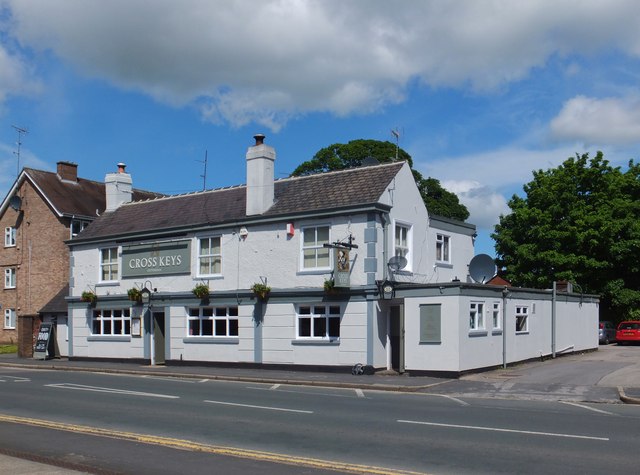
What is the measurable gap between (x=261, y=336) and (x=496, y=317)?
338 inches

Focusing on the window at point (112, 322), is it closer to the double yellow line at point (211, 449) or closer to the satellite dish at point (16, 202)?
the satellite dish at point (16, 202)

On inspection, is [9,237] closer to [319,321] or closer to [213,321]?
[213,321]

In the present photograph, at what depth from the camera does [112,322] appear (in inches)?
1292

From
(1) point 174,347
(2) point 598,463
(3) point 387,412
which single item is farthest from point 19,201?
(2) point 598,463

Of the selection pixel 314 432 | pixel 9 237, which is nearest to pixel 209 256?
pixel 314 432

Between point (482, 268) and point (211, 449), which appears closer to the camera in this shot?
point (211, 449)

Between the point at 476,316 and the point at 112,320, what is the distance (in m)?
17.1

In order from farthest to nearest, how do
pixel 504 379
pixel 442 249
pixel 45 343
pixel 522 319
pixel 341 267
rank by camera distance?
1. pixel 45 343
2. pixel 442 249
3. pixel 522 319
4. pixel 341 267
5. pixel 504 379

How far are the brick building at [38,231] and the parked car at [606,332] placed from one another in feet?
101

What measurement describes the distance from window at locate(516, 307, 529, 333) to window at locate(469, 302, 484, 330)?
3058mm

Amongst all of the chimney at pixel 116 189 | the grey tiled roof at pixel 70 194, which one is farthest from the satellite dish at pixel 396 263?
the grey tiled roof at pixel 70 194

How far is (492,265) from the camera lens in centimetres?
2620

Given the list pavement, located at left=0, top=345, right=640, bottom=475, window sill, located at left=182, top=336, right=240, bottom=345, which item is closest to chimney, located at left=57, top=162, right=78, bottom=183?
pavement, located at left=0, top=345, right=640, bottom=475

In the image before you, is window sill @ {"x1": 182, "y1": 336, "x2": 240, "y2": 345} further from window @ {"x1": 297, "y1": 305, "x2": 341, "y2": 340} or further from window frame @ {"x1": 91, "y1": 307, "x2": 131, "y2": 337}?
window frame @ {"x1": 91, "y1": 307, "x2": 131, "y2": 337}
